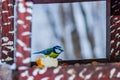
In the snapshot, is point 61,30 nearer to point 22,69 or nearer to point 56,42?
point 56,42

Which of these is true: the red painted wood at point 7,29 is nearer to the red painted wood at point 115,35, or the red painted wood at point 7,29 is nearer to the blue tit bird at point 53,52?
the blue tit bird at point 53,52

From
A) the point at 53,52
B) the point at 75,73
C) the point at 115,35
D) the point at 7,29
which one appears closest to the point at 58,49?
the point at 53,52

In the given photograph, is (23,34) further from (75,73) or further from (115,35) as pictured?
(115,35)

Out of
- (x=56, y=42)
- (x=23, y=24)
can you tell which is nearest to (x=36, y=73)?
(x=23, y=24)

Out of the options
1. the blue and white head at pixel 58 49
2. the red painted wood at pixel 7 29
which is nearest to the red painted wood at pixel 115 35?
the blue and white head at pixel 58 49

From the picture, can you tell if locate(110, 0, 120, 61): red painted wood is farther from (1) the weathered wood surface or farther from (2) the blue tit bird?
(1) the weathered wood surface
